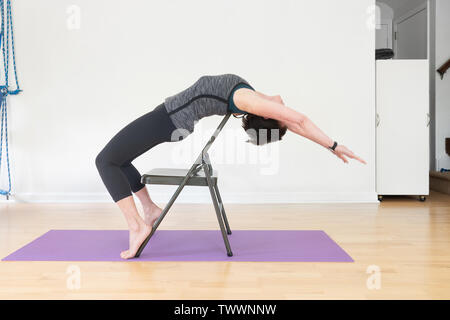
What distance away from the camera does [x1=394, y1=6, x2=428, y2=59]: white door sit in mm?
4777

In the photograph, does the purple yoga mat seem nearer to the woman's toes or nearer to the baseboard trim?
the woman's toes

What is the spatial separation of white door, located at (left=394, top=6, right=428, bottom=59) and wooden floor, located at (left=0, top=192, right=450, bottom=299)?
271cm

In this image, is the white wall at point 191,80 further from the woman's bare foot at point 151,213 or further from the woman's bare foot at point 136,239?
the woman's bare foot at point 136,239

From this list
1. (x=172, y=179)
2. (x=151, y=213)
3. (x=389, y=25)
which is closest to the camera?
(x=172, y=179)

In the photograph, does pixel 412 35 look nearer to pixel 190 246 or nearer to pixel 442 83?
pixel 442 83

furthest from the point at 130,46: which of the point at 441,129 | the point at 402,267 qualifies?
the point at 441,129

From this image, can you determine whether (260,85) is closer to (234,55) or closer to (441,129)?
(234,55)

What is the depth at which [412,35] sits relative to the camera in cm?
502

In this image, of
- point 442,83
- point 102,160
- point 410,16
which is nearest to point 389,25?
point 410,16

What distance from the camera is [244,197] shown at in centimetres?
380

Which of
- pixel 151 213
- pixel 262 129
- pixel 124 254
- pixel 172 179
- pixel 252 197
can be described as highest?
pixel 262 129

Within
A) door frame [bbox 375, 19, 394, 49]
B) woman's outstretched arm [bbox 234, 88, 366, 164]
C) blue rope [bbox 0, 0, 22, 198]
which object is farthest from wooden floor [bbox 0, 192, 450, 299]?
door frame [bbox 375, 19, 394, 49]

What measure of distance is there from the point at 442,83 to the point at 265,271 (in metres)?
3.79

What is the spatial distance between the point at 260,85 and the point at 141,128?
1981mm
